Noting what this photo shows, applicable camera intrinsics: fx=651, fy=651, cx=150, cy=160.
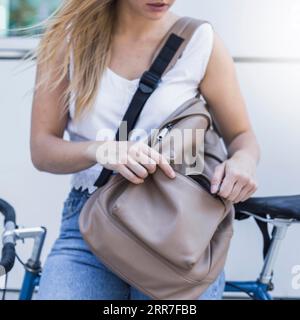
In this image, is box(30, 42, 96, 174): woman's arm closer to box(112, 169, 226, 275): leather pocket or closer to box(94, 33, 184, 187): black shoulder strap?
box(94, 33, 184, 187): black shoulder strap

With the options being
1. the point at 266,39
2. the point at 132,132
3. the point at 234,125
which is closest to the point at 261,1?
the point at 266,39

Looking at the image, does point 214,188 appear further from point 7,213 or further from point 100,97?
point 7,213

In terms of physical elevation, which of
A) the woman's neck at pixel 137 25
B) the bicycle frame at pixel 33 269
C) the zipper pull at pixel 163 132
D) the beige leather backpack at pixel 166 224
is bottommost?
the bicycle frame at pixel 33 269

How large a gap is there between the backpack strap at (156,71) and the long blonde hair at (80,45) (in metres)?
0.09

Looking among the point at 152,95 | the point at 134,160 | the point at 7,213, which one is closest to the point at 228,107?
the point at 152,95

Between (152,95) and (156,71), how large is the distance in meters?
0.05

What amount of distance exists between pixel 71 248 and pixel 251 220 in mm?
847

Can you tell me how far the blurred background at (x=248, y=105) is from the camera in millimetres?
1894

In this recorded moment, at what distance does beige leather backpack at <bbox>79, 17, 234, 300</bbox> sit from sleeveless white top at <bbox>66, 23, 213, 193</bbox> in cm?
7

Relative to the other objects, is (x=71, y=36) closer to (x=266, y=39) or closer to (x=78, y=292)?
(x=78, y=292)

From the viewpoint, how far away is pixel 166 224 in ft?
3.84

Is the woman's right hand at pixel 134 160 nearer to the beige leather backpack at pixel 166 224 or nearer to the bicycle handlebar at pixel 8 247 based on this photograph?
the beige leather backpack at pixel 166 224

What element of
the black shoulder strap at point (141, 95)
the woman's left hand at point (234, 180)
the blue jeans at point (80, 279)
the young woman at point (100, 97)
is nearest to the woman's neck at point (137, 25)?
the young woman at point (100, 97)

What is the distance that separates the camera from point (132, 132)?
4.29 ft
